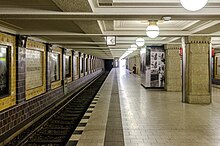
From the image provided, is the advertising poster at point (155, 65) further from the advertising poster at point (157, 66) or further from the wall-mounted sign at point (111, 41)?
the wall-mounted sign at point (111, 41)

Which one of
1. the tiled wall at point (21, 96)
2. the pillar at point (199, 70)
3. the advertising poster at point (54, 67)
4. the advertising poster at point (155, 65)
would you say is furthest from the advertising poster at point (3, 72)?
the advertising poster at point (155, 65)

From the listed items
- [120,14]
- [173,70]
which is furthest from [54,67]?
[120,14]

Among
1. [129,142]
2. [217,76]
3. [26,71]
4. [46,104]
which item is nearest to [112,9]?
[129,142]

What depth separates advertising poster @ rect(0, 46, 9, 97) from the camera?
24.6ft

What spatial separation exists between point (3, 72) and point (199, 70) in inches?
271

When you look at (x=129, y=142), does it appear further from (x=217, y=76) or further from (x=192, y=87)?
(x=217, y=76)

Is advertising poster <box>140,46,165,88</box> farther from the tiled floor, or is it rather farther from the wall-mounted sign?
the wall-mounted sign

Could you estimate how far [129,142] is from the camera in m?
5.05

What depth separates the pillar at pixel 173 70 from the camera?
48.6 ft

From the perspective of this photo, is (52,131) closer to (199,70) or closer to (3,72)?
(3,72)

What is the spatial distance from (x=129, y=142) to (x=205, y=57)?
631 centimetres

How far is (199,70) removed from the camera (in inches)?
396

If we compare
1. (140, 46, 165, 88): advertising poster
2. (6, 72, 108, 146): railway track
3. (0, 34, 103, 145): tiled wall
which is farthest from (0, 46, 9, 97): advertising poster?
(140, 46, 165, 88): advertising poster

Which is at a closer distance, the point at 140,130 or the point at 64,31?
the point at 140,130
